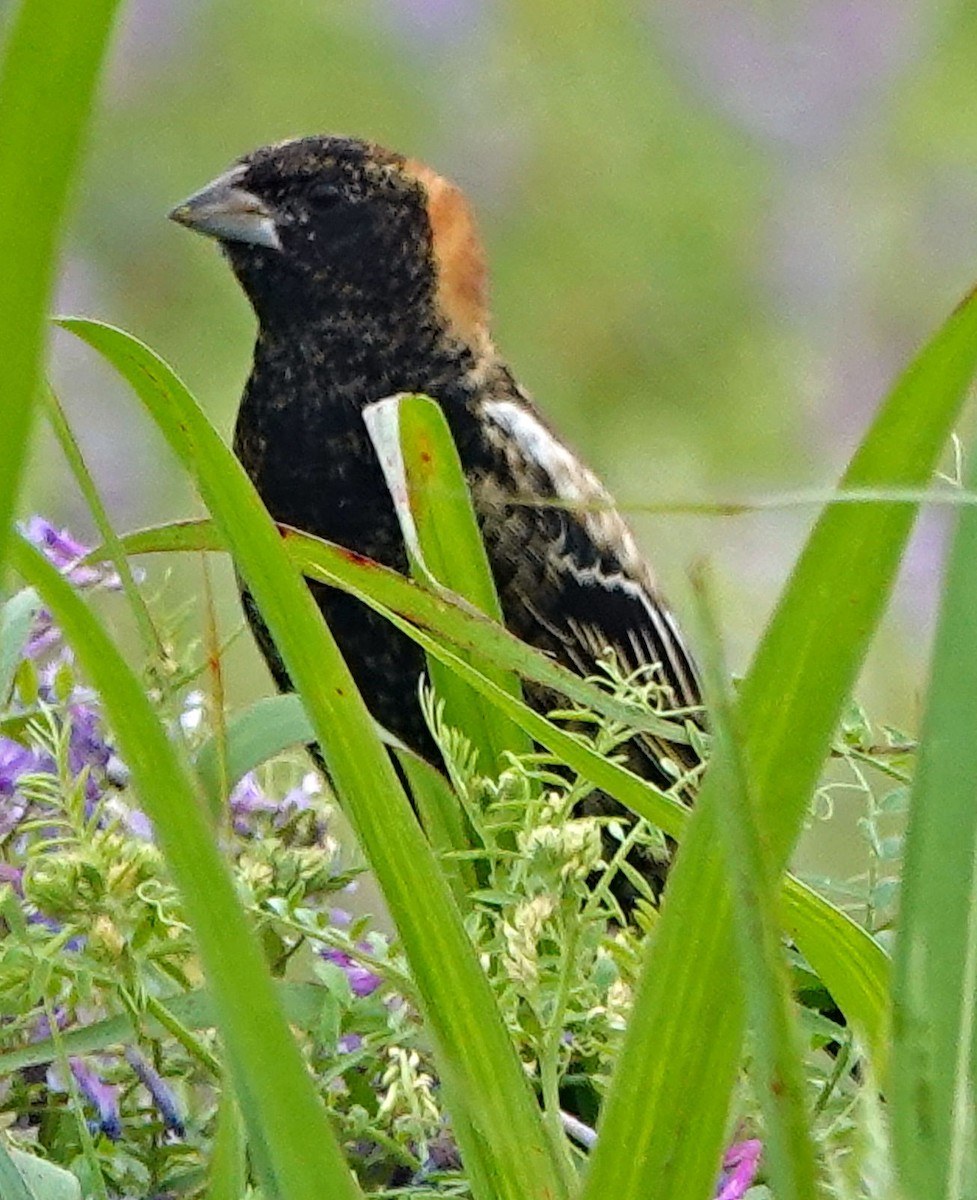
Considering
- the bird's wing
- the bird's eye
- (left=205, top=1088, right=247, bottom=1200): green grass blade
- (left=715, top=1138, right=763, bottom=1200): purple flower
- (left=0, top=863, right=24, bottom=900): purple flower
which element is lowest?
the bird's wing

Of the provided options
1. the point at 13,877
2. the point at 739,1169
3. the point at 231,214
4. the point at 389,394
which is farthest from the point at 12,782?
the point at 231,214

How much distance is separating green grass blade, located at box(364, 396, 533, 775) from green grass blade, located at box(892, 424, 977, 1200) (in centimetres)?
33

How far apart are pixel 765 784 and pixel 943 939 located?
6 cm

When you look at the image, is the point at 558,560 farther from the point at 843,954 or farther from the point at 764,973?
the point at 764,973

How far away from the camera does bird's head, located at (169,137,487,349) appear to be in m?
1.74

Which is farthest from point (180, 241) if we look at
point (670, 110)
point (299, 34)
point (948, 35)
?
point (948, 35)

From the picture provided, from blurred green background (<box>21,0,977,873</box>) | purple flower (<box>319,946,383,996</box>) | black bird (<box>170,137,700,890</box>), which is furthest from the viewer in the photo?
blurred green background (<box>21,0,977,873</box>)

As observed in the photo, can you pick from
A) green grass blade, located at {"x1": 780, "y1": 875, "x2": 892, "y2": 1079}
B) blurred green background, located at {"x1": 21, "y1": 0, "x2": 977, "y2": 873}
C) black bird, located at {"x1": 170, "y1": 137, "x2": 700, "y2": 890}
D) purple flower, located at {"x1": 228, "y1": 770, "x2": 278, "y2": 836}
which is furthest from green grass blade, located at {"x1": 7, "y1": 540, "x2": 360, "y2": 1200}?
blurred green background, located at {"x1": 21, "y1": 0, "x2": 977, "y2": 873}

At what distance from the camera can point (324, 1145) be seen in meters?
0.53

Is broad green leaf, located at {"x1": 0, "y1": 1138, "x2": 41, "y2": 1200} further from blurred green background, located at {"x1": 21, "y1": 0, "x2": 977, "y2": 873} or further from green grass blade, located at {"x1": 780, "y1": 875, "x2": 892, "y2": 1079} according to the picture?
blurred green background, located at {"x1": 21, "y1": 0, "x2": 977, "y2": 873}

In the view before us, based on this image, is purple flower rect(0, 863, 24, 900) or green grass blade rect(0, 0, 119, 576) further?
purple flower rect(0, 863, 24, 900)

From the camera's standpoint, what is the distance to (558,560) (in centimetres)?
168

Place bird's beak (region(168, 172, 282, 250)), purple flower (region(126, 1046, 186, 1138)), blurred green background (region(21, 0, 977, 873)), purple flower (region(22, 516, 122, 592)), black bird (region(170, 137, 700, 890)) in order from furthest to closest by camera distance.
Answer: blurred green background (region(21, 0, 977, 873)) < bird's beak (region(168, 172, 282, 250)) < black bird (region(170, 137, 700, 890)) < purple flower (region(22, 516, 122, 592)) < purple flower (region(126, 1046, 186, 1138))

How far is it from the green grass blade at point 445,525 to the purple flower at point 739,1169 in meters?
0.21
